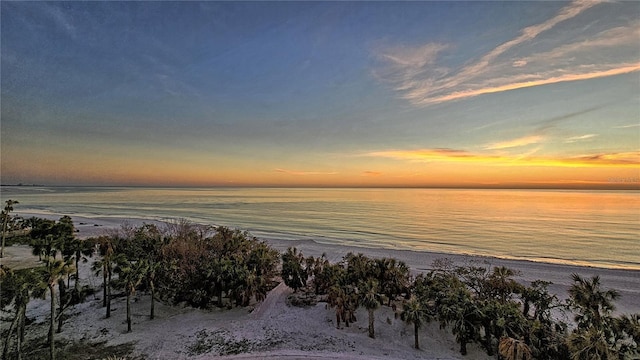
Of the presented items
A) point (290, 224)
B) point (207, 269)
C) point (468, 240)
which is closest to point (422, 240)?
point (468, 240)

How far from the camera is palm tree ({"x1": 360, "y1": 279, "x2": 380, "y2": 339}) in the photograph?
21.1 m

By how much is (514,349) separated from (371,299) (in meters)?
7.95

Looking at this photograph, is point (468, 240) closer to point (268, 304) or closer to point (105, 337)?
point (268, 304)

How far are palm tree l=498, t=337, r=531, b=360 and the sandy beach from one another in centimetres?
321

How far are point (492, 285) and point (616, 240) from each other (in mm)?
46926

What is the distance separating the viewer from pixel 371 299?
2111 centimetres

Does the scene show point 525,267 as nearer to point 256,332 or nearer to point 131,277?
point 256,332

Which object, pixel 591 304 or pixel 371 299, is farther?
pixel 371 299

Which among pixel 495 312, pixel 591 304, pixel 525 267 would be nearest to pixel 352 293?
pixel 495 312

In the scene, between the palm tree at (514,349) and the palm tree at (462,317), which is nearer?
the palm tree at (514,349)

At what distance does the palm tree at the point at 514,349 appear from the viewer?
658 inches

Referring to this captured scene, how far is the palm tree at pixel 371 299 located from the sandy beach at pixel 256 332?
32.6 inches

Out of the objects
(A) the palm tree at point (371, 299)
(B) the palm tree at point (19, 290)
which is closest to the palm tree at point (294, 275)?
(A) the palm tree at point (371, 299)

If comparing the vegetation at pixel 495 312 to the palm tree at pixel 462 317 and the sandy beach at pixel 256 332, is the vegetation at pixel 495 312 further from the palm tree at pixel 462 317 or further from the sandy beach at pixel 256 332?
the sandy beach at pixel 256 332
